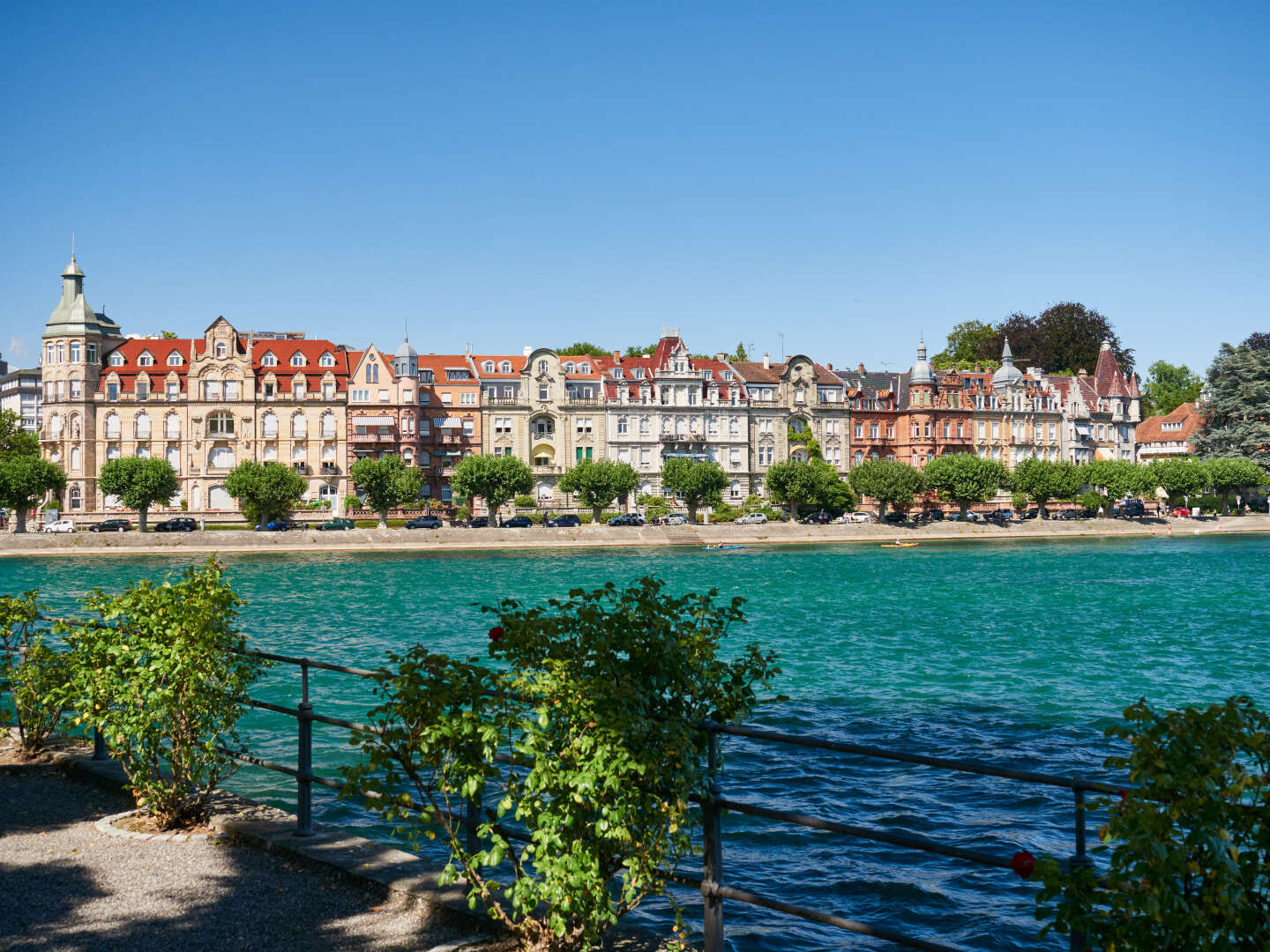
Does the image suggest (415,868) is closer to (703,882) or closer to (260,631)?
(703,882)

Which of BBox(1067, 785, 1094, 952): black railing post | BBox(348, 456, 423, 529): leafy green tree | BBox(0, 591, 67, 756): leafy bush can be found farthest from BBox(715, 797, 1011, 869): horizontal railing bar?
BBox(348, 456, 423, 529): leafy green tree

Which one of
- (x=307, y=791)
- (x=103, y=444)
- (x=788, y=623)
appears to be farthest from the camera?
(x=103, y=444)

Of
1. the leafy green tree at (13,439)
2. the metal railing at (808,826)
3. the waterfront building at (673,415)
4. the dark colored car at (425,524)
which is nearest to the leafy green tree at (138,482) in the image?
the dark colored car at (425,524)

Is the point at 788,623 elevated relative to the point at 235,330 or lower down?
lower down

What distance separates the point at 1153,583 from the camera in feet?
177

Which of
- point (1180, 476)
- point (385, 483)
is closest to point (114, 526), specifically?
point (385, 483)

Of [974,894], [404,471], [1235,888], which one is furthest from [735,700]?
Result: [404,471]

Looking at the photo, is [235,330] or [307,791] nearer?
[307,791]

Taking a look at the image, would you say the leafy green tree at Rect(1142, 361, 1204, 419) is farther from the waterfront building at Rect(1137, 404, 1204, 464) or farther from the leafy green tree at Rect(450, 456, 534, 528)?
the leafy green tree at Rect(450, 456, 534, 528)

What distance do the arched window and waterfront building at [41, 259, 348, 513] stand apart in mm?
73

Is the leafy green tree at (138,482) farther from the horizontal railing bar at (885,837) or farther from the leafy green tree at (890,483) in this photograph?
the horizontal railing bar at (885,837)

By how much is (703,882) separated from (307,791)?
3.09 metres

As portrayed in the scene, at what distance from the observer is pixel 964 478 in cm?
9131

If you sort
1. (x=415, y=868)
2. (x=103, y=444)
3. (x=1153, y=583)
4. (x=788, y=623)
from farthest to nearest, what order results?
(x=103, y=444), (x=1153, y=583), (x=788, y=623), (x=415, y=868)
